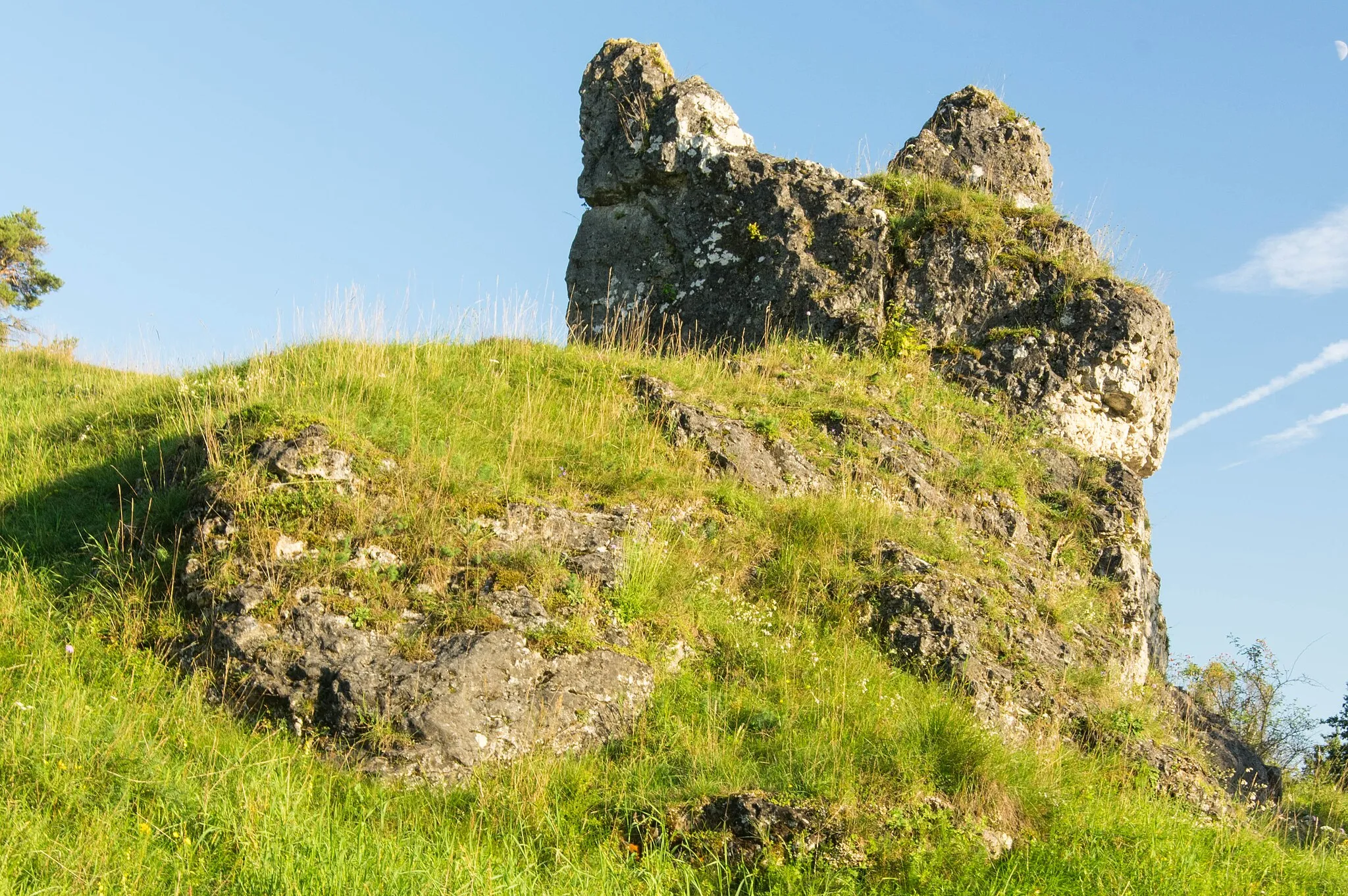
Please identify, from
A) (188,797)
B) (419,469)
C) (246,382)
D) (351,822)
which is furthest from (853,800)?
(246,382)

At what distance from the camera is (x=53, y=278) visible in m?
31.1

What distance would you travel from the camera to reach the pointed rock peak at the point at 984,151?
15.9 metres

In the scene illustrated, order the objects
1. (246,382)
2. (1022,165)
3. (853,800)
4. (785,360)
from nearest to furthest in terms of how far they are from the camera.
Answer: (853,800), (246,382), (785,360), (1022,165)

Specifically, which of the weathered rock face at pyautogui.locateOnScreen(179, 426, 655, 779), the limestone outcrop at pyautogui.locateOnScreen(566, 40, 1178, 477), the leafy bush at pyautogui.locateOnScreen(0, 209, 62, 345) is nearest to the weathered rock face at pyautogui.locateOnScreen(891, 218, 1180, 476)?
the limestone outcrop at pyautogui.locateOnScreen(566, 40, 1178, 477)

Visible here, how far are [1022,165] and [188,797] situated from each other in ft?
49.0

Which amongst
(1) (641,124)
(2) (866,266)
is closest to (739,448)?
(2) (866,266)

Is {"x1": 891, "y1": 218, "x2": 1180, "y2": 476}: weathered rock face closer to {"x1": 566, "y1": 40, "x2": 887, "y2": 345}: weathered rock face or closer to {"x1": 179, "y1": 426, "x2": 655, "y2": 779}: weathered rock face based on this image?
{"x1": 566, "y1": 40, "x2": 887, "y2": 345}: weathered rock face

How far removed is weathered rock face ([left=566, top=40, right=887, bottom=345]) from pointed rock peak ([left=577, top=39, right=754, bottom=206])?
22 mm

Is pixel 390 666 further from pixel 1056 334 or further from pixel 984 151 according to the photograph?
pixel 984 151

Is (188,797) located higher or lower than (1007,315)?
lower

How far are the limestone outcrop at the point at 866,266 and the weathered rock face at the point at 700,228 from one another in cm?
3

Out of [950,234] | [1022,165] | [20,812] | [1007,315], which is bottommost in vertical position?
[20,812]

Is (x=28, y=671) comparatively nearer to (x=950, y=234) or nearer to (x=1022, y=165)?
(x=950, y=234)

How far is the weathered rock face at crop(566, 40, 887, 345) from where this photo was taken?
14227mm
